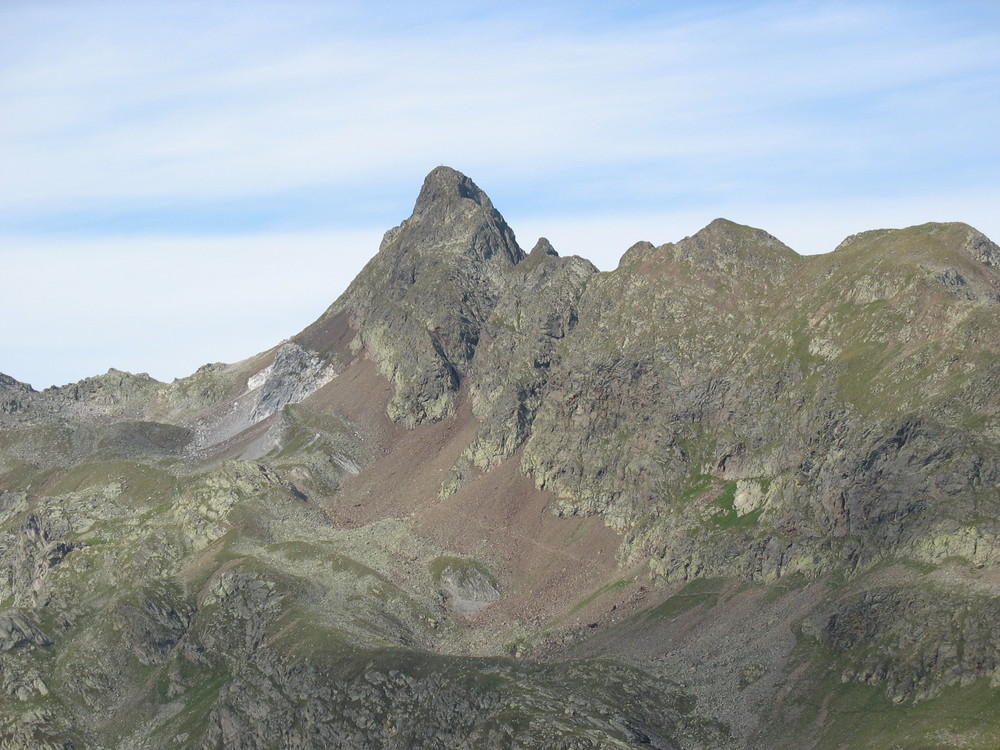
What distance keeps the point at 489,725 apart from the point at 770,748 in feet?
114

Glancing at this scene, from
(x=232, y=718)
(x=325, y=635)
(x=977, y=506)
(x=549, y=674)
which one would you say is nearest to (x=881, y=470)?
(x=977, y=506)

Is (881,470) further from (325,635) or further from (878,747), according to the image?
(325,635)

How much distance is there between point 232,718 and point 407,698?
96.9 feet

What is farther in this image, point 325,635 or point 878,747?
point 325,635

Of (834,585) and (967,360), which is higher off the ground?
(967,360)

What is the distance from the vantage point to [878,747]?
484 feet

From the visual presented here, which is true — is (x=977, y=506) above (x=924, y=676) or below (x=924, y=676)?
above

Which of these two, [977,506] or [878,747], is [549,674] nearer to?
[878,747]

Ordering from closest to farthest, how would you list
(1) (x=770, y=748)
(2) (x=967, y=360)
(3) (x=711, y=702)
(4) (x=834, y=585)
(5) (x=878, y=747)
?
(5) (x=878, y=747)
(1) (x=770, y=748)
(3) (x=711, y=702)
(4) (x=834, y=585)
(2) (x=967, y=360)

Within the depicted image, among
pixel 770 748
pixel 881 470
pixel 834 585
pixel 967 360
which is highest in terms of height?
pixel 967 360

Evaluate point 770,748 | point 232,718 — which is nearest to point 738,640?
point 770,748

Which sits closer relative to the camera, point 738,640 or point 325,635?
point 738,640

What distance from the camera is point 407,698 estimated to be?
17500 centimetres

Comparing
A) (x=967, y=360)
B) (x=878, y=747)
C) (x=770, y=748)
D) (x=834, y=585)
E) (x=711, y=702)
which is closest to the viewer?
(x=878, y=747)
